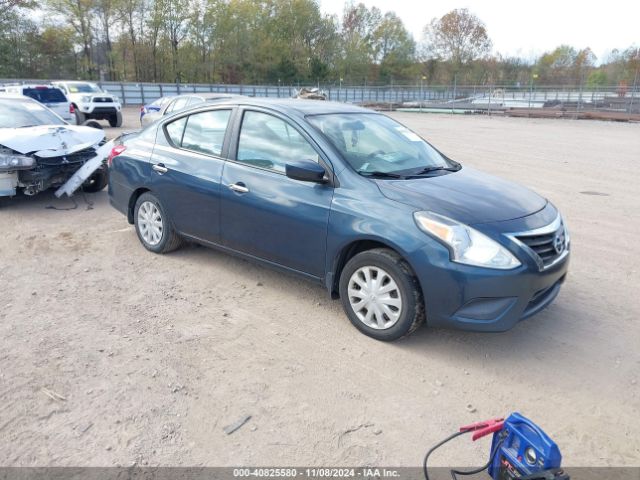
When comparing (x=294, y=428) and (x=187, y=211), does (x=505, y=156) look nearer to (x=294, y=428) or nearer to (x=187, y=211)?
(x=187, y=211)

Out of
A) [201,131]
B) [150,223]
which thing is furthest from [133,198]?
[201,131]

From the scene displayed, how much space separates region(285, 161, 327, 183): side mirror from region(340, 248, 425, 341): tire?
0.66 metres

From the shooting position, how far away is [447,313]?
3463 millimetres

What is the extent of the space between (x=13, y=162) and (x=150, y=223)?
8.97 ft

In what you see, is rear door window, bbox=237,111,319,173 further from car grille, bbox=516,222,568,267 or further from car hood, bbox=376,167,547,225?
car grille, bbox=516,222,568,267

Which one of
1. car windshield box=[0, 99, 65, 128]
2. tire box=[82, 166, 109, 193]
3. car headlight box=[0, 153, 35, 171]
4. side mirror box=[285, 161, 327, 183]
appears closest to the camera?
side mirror box=[285, 161, 327, 183]

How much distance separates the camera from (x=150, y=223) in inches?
218

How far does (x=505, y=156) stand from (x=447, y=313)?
1097 cm

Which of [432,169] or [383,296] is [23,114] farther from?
[383,296]

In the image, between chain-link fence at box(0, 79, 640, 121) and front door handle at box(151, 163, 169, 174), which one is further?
chain-link fence at box(0, 79, 640, 121)

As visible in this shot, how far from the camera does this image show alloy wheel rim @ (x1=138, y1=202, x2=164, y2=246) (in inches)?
214

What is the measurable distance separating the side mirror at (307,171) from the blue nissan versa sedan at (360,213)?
0.04 feet

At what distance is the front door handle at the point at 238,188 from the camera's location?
4422mm

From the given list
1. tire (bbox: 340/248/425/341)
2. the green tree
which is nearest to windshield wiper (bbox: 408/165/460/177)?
tire (bbox: 340/248/425/341)
